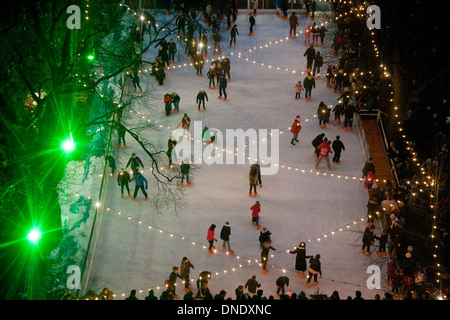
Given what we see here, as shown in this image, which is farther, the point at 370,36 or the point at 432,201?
the point at 370,36

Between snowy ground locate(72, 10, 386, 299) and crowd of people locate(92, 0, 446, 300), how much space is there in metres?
0.31

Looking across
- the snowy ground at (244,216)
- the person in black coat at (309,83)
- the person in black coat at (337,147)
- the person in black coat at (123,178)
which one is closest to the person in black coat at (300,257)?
the snowy ground at (244,216)

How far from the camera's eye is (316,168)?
70.1 feet

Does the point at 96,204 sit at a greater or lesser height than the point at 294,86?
lesser

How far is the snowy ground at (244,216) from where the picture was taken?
59.3ft

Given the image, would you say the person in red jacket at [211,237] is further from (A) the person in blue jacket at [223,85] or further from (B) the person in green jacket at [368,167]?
(A) the person in blue jacket at [223,85]

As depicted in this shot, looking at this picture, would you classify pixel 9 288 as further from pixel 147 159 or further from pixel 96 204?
pixel 147 159

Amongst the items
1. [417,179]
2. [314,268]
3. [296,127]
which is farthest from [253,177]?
[417,179]

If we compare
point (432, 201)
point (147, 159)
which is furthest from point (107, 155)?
point (432, 201)

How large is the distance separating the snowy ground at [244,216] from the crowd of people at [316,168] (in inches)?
12.1

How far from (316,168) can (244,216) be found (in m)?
3.08

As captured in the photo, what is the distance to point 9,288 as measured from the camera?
54.6 feet

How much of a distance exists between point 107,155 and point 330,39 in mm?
10611

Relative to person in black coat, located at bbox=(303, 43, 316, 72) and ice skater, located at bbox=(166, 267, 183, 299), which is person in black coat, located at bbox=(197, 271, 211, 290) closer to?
ice skater, located at bbox=(166, 267, 183, 299)
